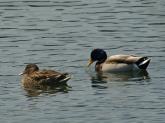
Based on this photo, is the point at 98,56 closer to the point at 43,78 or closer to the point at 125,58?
the point at 125,58

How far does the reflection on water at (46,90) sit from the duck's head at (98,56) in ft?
11.8

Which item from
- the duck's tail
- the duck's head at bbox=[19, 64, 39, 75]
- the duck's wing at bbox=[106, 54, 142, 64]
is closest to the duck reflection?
the duck's tail

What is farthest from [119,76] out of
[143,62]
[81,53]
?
[81,53]

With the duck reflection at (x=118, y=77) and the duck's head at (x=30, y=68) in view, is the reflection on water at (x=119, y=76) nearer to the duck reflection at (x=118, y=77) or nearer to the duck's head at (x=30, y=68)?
the duck reflection at (x=118, y=77)

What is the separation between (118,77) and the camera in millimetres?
30828

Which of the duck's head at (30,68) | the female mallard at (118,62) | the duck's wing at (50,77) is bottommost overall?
the female mallard at (118,62)

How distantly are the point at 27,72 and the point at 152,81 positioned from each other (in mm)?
3752

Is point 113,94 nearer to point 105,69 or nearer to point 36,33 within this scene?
point 105,69

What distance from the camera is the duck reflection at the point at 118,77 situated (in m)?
29.9

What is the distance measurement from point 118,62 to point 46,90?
418cm

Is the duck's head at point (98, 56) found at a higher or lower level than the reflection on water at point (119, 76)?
higher

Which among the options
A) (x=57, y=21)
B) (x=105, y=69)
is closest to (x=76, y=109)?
(x=105, y=69)

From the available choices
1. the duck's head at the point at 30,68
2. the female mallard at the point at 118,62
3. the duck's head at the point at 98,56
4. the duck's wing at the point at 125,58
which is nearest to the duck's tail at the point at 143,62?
the female mallard at the point at 118,62

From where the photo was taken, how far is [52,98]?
26859 mm
